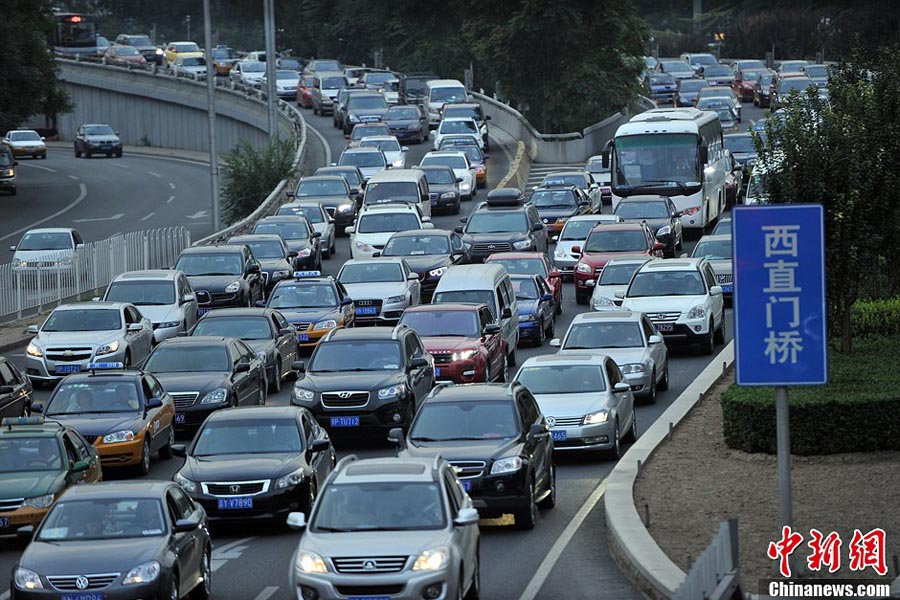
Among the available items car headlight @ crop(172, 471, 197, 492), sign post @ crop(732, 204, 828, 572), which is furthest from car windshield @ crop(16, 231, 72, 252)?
sign post @ crop(732, 204, 828, 572)

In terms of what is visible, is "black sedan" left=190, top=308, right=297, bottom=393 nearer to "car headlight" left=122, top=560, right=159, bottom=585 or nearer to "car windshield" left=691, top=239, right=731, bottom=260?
"car windshield" left=691, top=239, right=731, bottom=260

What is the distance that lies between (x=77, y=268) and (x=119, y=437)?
19796 millimetres

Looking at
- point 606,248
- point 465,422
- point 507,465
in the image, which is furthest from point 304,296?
point 507,465

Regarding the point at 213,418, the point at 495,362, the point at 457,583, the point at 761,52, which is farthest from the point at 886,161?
Result: the point at 761,52

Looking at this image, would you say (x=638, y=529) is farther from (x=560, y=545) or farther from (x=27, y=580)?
(x=27, y=580)

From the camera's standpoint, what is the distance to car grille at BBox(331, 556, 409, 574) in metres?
15.3

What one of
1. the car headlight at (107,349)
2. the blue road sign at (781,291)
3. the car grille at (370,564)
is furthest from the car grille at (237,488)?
the car headlight at (107,349)

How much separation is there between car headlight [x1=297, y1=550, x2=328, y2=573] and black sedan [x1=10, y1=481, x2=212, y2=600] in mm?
1414

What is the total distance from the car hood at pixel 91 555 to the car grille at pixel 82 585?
5cm

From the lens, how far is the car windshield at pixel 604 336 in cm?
2961

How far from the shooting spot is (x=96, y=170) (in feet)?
287

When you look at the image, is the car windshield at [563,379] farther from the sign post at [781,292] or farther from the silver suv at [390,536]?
the sign post at [781,292]

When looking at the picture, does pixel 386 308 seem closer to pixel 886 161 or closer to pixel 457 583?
pixel 886 161

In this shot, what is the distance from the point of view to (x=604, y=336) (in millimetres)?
29844
